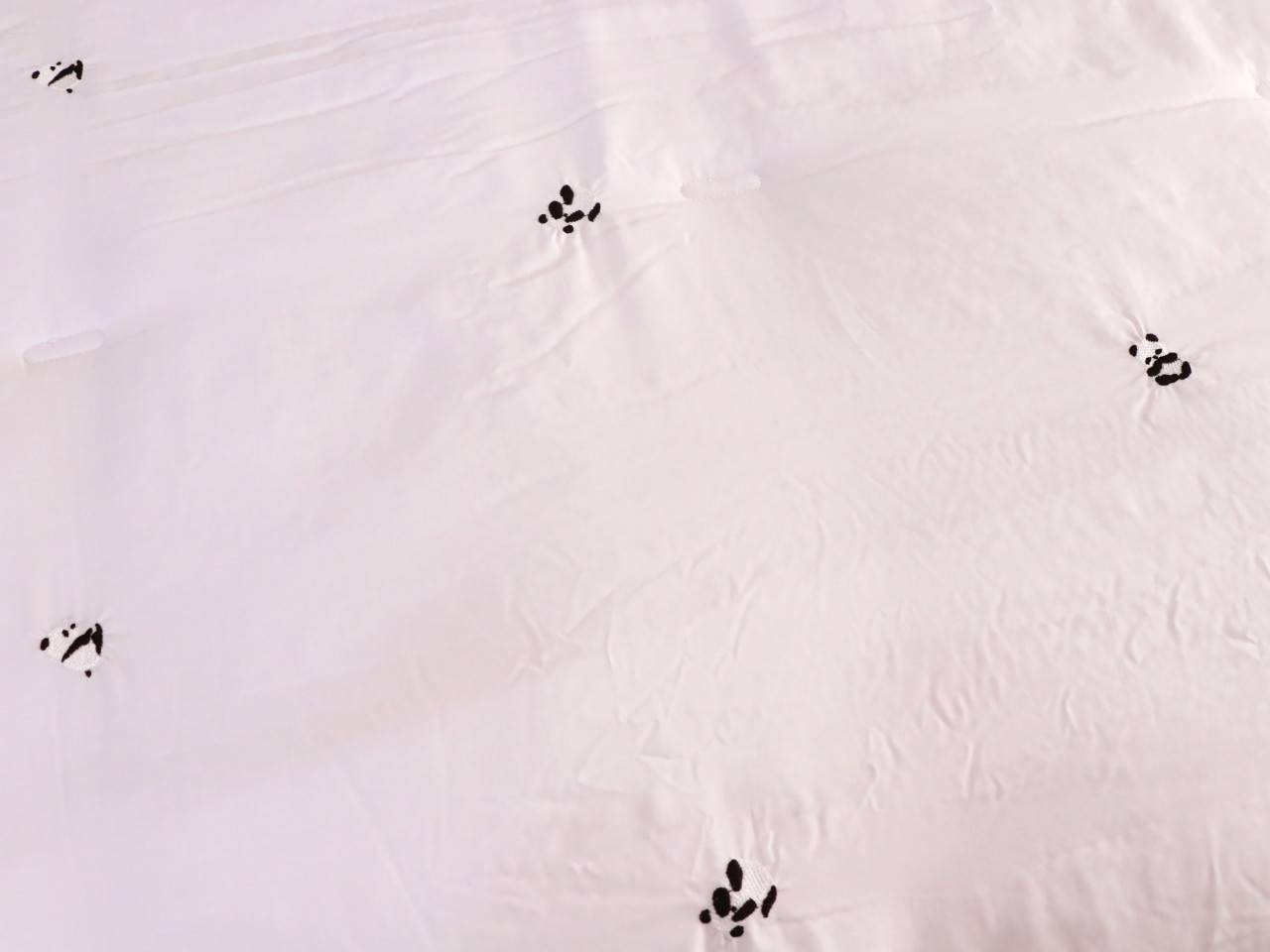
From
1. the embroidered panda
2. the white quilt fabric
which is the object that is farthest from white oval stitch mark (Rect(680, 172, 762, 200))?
the embroidered panda

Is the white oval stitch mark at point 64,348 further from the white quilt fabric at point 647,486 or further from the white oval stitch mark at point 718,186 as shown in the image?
the white oval stitch mark at point 718,186

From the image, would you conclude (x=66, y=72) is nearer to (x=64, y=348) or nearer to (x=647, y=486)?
(x=64, y=348)

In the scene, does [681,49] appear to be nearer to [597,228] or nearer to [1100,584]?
[597,228]

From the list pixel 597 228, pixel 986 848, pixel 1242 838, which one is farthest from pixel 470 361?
pixel 1242 838

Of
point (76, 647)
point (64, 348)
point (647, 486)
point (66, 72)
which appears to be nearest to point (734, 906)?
point (647, 486)

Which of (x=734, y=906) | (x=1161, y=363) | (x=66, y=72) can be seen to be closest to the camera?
(x=734, y=906)

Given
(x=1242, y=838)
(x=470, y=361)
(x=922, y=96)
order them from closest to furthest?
(x=1242, y=838) < (x=470, y=361) < (x=922, y=96)

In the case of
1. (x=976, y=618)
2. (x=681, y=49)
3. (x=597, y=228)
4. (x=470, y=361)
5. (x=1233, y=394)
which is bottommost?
(x=976, y=618)
